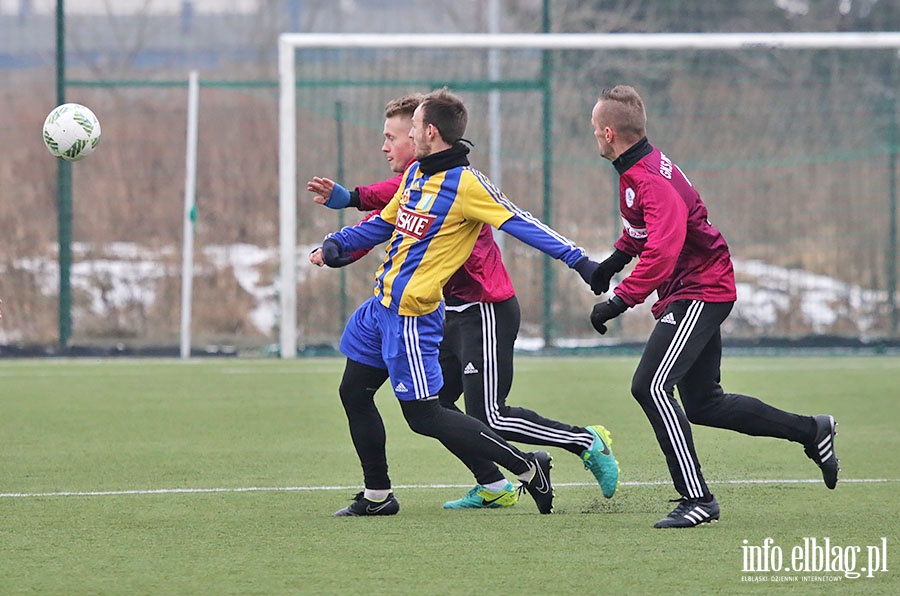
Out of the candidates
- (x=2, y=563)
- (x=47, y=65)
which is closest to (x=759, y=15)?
(x=47, y=65)

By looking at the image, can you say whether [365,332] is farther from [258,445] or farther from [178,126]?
[178,126]

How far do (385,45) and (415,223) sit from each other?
9.02 m

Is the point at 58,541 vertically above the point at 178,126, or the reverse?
the point at 178,126

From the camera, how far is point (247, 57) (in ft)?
74.4

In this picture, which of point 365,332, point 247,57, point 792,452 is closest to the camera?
point 365,332

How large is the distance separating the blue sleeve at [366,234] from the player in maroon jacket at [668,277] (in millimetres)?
994

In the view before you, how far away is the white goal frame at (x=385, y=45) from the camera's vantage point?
1431 cm

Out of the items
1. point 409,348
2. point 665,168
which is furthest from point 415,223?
point 665,168

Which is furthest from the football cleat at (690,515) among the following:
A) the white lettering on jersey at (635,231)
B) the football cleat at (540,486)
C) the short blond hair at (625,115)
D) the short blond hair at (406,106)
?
the short blond hair at (406,106)

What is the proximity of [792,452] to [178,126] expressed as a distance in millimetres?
14105

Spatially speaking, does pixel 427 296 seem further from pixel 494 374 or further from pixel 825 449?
pixel 825 449

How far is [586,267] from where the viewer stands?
5793mm

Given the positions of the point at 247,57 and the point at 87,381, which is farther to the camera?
the point at 247,57

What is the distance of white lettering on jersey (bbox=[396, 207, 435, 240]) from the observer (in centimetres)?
599
